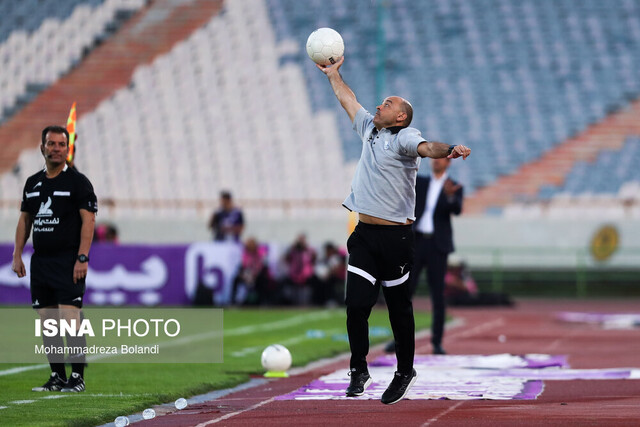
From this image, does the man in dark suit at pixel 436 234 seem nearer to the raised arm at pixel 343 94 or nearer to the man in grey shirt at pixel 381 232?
the raised arm at pixel 343 94

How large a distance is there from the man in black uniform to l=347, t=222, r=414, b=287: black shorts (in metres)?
2.20

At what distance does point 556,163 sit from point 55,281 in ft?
72.9

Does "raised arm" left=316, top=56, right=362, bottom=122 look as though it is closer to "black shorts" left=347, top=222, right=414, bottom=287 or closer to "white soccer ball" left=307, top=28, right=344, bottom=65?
"white soccer ball" left=307, top=28, right=344, bottom=65

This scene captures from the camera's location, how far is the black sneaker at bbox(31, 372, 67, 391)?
28.6 feet

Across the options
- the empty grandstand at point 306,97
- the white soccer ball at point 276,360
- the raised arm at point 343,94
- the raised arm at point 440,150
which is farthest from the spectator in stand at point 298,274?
the raised arm at point 440,150

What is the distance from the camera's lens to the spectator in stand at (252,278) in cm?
2261

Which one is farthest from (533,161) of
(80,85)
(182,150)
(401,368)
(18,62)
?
(401,368)

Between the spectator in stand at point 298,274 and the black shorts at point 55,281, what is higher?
the black shorts at point 55,281

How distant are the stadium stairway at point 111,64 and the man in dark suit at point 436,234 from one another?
20.6m

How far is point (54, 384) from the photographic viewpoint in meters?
8.77

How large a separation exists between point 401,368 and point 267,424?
124 centimetres

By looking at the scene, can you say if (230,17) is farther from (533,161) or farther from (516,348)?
(516,348)

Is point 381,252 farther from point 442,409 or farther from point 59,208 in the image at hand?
point 59,208

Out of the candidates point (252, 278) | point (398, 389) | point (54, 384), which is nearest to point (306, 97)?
point (252, 278)
